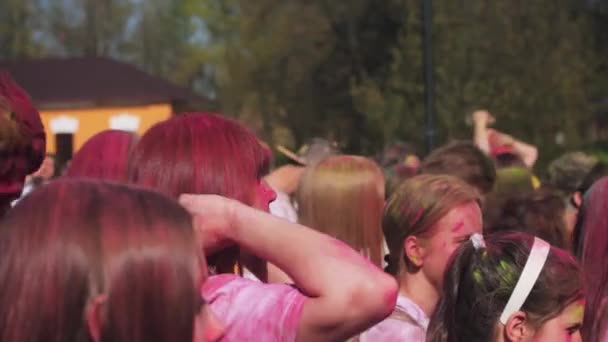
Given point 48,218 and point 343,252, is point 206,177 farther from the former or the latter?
point 48,218

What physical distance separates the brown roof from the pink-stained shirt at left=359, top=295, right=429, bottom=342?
83.1 feet

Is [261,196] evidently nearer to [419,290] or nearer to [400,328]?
[400,328]

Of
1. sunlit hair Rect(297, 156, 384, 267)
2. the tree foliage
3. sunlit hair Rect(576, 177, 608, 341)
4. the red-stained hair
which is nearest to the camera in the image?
the red-stained hair

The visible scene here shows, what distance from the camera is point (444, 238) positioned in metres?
3.93

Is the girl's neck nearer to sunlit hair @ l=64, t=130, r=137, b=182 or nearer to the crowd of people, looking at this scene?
the crowd of people

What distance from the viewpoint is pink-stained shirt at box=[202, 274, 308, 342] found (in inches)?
89.8

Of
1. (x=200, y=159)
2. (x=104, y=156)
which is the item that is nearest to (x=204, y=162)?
(x=200, y=159)

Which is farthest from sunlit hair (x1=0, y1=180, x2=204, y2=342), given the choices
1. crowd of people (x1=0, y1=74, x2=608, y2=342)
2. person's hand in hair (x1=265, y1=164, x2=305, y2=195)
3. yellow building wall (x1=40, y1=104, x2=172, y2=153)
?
yellow building wall (x1=40, y1=104, x2=172, y2=153)

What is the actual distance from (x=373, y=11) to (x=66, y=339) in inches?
1517

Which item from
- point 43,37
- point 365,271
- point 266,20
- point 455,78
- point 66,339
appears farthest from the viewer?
point 43,37

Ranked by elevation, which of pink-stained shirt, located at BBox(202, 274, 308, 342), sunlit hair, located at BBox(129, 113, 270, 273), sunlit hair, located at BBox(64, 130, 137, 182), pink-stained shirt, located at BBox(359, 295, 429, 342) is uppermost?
sunlit hair, located at BBox(129, 113, 270, 273)

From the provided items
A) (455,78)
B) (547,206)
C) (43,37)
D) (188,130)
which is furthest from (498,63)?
(43,37)

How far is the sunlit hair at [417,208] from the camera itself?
393 centimetres

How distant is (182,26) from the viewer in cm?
6275
